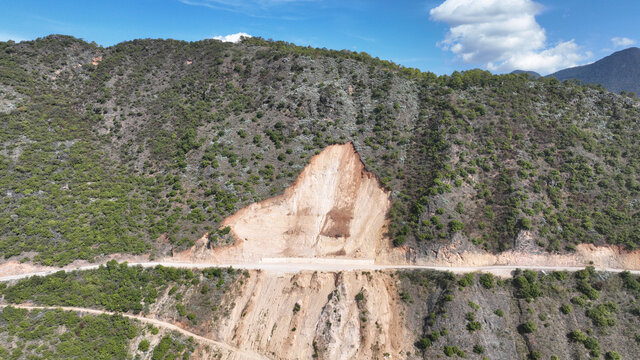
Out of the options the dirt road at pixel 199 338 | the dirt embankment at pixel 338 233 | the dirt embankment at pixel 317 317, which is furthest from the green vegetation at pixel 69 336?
the dirt embankment at pixel 338 233

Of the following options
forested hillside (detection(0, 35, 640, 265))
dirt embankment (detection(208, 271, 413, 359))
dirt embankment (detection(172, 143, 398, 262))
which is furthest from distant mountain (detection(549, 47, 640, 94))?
dirt embankment (detection(208, 271, 413, 359))

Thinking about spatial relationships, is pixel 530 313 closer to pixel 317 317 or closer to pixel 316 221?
pixel 317 317

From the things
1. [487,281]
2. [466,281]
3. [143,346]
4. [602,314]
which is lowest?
[143,346]

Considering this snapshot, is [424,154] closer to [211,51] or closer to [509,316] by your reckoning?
[509,316]

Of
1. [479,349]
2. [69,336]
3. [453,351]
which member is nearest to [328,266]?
[453,351]

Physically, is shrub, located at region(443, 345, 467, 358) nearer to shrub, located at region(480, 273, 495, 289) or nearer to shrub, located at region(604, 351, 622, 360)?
shrub, located at region(480, 273, 495, 289)

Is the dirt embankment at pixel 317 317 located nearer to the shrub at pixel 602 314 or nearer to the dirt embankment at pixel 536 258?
the dirt embankment at pixel 536 258

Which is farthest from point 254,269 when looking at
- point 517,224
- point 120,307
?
point 517,224
